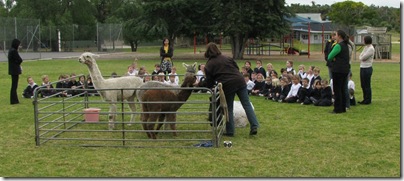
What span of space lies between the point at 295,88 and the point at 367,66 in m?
2.10

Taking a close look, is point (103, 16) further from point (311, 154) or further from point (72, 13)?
point (311, 154)

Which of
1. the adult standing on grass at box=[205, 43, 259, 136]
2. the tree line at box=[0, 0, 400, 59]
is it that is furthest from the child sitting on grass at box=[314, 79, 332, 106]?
the tree line at box=[0, 0, 400, 59]

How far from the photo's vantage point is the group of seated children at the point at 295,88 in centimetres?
1344

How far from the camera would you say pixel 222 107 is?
351 inches

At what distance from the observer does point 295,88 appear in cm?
1423

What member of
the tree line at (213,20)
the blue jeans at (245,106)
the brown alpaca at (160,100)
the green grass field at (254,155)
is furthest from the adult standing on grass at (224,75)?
the tree line at (213,20)

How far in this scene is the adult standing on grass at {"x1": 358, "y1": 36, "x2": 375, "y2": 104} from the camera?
508 inches

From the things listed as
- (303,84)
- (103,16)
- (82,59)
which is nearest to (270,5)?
(303,84)

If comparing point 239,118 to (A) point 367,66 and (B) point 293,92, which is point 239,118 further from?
(A) point 367,66

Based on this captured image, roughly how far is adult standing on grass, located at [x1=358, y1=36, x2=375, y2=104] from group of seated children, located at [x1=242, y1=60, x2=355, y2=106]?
376mm

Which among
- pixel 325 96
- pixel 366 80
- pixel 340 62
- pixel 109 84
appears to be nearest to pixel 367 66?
pixel 366 80

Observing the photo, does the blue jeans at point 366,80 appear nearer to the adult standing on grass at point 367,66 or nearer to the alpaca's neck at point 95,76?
the adult standing on grass at point 367,66

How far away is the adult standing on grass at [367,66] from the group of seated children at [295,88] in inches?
14.8

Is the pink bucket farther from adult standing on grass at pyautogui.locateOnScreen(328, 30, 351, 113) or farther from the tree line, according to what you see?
the tree line
